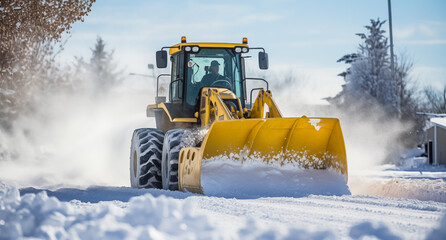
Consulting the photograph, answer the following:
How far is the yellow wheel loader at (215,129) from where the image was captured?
848cm

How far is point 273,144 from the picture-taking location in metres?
8.57

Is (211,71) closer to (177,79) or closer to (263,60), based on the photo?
(177,79)

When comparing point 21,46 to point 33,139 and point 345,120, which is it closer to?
point 33,139

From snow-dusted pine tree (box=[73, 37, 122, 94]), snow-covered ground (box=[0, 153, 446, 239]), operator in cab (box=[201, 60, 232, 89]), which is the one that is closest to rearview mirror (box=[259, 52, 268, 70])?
operator in cab (box=[201, 60, 232, 89])

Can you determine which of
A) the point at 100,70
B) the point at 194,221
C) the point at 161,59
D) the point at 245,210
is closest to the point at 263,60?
the point at 161,59

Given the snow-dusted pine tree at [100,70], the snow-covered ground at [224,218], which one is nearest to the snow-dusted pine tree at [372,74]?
the snow-dusted pine tree at [100,70]

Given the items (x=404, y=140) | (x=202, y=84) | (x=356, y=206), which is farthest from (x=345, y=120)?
(x=356, y=206)

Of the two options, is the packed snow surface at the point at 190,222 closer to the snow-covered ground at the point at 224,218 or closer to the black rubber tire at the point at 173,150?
the snow-covered ground at the point at 224,218

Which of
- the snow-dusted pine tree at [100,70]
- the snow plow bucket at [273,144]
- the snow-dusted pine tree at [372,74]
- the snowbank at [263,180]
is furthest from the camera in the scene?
the snow-dusted pine tree at [100,70]

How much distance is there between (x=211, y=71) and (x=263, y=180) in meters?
3.05

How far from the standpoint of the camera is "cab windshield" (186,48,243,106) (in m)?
10.7

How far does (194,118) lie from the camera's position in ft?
34.8

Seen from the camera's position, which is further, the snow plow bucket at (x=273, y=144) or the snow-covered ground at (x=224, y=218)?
the snow plow bucket at (x=273, y=144)

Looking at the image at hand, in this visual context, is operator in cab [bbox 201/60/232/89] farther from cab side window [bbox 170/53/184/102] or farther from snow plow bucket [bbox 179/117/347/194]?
snow plow bucket [bbox 179/117/347/194]
